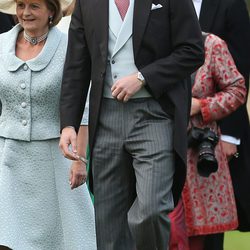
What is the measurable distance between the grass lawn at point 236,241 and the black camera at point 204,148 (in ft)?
9.18

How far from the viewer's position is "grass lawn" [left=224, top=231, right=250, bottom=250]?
37.5 feet

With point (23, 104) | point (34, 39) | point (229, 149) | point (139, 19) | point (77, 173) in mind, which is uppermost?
point (139, 19)

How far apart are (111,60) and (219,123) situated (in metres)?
2.34

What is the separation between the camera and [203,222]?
885 centimetres

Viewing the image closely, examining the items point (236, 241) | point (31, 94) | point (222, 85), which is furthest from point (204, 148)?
point (236, 241)

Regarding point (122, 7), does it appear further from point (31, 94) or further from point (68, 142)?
point (31, 94)

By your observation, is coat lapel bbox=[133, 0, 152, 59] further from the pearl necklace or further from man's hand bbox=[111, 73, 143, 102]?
the pearl necklace

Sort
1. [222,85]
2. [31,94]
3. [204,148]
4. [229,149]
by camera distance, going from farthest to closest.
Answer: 1. [229,149]
2. [222,85]
3. [204,148]
4. [31,94]

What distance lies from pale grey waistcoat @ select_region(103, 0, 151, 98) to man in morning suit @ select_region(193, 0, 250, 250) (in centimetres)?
228

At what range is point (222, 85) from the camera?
885 cm

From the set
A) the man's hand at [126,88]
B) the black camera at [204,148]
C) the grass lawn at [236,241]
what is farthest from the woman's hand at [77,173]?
the grass lawn at [236,241]

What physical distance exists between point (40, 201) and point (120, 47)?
4.26 feet

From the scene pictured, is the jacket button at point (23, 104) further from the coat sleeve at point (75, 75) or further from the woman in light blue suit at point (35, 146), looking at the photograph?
the coat sleeve at point (75, 75)

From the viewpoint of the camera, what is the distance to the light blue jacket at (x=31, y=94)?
776 cm
